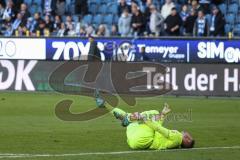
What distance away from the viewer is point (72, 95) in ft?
86.0

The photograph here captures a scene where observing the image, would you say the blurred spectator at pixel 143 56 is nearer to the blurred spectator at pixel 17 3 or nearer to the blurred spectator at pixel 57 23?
the blurred spectator at pixel 57 23

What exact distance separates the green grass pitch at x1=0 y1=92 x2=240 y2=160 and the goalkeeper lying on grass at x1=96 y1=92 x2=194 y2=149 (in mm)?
232

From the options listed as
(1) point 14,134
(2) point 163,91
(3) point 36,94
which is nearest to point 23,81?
(3) point 36,94

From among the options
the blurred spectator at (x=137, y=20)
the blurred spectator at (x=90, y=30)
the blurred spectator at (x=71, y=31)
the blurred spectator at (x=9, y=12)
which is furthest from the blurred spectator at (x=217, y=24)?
the blurred spectator at (x=9, y=12)

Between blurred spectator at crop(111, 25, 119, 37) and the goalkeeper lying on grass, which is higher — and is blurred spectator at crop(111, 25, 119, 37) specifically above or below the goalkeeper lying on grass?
above

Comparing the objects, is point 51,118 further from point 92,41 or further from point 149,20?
point 149,20

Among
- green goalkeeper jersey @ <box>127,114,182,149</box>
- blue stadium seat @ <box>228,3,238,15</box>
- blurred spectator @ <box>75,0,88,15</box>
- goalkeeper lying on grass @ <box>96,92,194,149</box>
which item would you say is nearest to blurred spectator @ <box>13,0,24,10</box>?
blurred spectator @ <box>75,0,88,15</box>

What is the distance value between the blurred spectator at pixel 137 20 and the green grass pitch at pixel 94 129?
205 inches

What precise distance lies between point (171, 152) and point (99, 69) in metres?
13.5

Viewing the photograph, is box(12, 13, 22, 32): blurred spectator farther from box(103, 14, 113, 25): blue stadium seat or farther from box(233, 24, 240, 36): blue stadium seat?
box(233, 24, 240, 36): blue stadium seat

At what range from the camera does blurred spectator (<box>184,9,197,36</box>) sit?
28688 millimetres

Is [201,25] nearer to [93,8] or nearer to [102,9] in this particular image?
[102,9]

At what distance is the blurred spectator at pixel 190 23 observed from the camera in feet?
94.1

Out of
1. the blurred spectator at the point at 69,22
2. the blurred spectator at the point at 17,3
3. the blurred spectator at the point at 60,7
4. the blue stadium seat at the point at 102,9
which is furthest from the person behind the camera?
the blurred spectator at the point at 17,3
